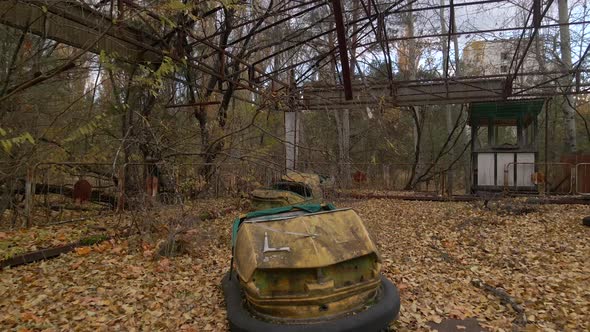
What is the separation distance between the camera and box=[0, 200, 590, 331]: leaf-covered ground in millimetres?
3527

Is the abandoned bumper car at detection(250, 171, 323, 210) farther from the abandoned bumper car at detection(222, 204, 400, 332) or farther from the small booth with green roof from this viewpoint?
the small booth with green roof

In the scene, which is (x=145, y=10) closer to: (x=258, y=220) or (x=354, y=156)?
(x=258, y=220)

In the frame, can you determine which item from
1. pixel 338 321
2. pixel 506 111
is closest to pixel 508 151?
pixel 506 111

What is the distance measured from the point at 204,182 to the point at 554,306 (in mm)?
6578

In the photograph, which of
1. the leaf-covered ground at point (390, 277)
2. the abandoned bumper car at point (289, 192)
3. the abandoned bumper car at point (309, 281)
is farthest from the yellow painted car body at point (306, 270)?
the abandoned bumper car at point (289, 192)

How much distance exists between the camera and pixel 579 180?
13086 mm

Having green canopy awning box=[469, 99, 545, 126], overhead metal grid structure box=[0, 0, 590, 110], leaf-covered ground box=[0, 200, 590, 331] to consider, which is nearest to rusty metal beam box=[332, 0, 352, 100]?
overhead metal grid structure box=[0, 0, 590, 110]

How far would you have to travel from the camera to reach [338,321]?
9.16 ft

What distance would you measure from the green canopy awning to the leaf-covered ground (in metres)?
6.88

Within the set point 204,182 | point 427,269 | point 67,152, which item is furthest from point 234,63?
point 427,269

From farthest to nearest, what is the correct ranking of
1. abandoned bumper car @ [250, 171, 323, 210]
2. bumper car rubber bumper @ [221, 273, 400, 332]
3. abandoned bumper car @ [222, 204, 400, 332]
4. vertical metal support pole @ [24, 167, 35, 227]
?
abandoned bumper car @ [250, 171, 323, 210]
vertical metal support pole @ [24, 167, 35, 227]
abandoned bumper car @ [222, 204, 400, 332]
bumper car rubber bumper @ [221, 273, 400, 332]

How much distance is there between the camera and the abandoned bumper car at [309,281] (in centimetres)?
284

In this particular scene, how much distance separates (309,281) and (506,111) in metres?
13.1

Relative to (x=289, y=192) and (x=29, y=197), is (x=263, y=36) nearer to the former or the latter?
(x=289, y=192)
